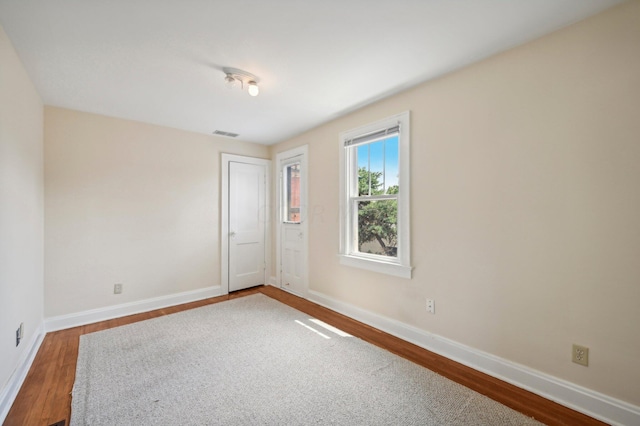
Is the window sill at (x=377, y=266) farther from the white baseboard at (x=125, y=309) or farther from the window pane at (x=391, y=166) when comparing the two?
the white baseboard at (x=125, y=309)

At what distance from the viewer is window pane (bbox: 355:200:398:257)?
117 inches

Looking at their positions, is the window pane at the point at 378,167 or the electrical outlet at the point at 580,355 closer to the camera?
the electrical outlet at the point at 580,355

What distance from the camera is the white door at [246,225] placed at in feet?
14.6

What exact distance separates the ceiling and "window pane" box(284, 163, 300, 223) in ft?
5.23

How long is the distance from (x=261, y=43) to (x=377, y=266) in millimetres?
2355

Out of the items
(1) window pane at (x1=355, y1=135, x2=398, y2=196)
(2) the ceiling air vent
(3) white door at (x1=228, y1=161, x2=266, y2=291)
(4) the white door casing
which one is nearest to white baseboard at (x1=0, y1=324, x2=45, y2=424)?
(3) white door at (x1=228, y1=161, x2=266, y2=291)

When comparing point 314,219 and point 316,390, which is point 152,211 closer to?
Answer: point 314,219

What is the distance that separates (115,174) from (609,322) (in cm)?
482

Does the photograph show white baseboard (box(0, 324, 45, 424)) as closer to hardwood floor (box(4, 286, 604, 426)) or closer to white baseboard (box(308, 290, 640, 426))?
hardwood floor (box(4, 286, 604, 426))

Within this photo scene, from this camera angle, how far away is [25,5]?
1.57 m

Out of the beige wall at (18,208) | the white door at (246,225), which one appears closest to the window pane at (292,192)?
the white door at (246,225)

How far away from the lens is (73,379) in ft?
6.97

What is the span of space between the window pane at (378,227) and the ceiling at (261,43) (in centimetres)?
118

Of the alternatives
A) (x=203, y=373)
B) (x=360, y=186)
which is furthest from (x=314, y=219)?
(x=203, y=373)
